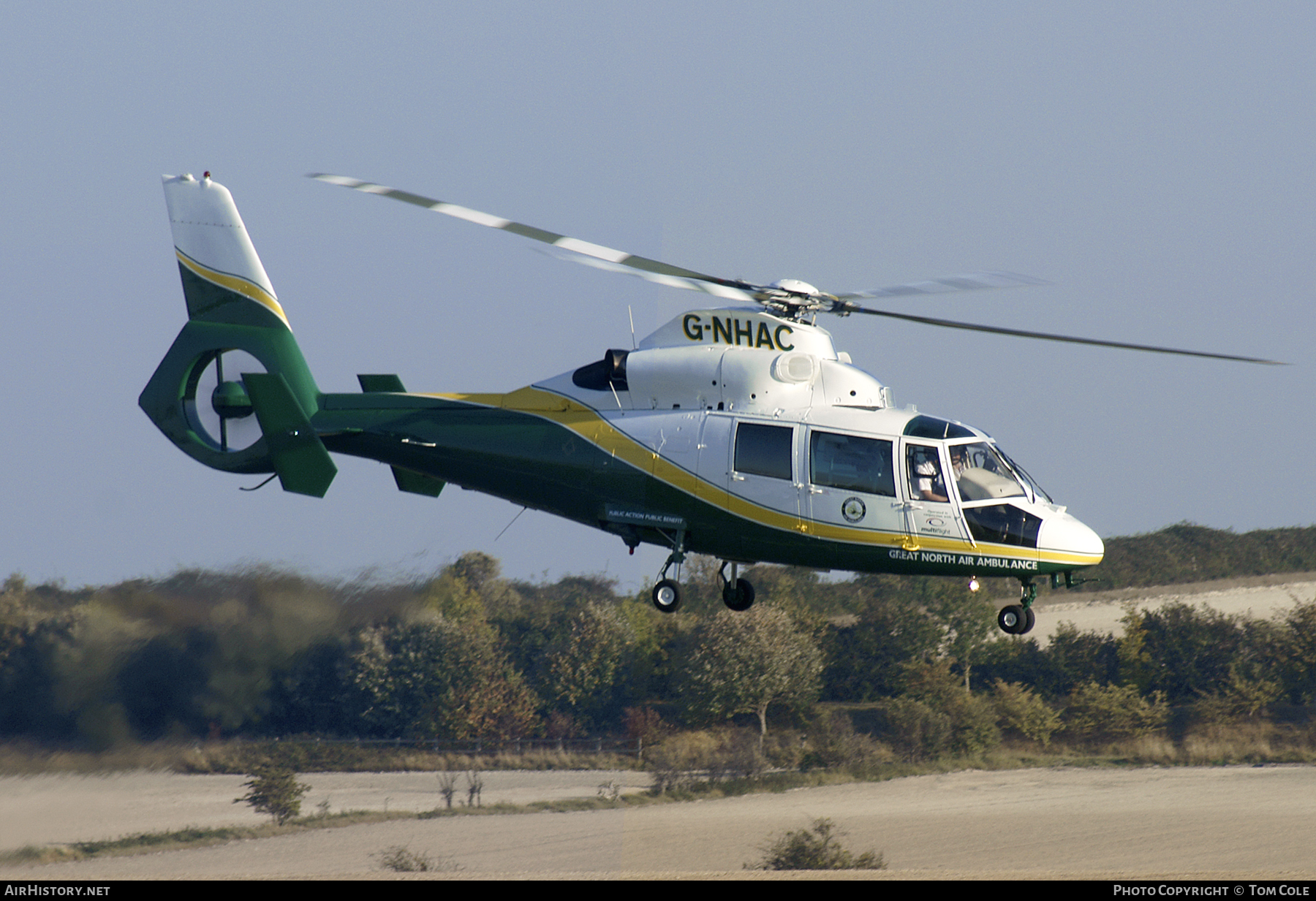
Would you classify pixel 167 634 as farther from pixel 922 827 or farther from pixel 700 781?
pixel 922 827

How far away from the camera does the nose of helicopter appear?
17.6 metres

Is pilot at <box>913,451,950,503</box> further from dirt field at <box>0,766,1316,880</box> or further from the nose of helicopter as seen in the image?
dirt field at <box>0,766,1316,880</box>

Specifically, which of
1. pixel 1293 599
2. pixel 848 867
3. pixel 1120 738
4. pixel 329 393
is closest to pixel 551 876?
pixel 848 867

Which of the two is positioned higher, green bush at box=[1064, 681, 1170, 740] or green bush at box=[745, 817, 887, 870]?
green bush at box=[1064, 681, 1170, 740]

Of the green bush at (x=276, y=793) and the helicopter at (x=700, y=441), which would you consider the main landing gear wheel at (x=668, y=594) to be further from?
the green bush at (x=276, y=793)

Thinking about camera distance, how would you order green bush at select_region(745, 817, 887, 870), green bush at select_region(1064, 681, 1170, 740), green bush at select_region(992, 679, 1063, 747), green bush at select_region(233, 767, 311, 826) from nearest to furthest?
green bush at select_region(233, 767, 311, 826) → green bush at select_region(745, 817, 887, 870) → green bush at select_region(1064, 681, 1170, 740) → green bush at select_region(992, 679, 1063, 747)

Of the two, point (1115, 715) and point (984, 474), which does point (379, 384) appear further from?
point (1115, 715)

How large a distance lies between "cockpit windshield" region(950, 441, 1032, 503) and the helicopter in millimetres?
22

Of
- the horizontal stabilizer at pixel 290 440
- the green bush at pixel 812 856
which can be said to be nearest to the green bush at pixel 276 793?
the horizontal stabilizer at pixel 290 440

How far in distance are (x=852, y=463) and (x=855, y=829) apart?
920 inches

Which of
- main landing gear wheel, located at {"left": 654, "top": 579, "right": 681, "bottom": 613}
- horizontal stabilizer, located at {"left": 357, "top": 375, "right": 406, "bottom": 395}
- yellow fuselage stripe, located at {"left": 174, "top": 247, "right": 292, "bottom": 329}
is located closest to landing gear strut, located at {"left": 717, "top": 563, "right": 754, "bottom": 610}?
main landing gear wheel, located at {"left": 654, "top": 579, "right": 681, "bottom": 613}

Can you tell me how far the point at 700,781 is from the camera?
3994 cm

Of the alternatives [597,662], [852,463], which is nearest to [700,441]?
[852,463]

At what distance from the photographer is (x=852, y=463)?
1775 centimetres
